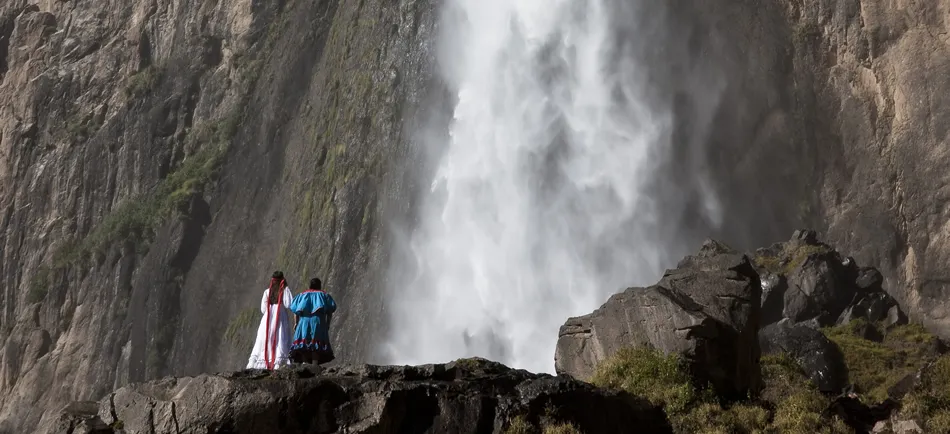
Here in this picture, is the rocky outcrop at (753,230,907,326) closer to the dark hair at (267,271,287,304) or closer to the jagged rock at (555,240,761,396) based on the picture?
the jagged rock at (555,240,761,396)

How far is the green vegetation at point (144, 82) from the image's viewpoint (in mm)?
46625

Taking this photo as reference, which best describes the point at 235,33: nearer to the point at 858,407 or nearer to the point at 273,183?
the point at 273,183

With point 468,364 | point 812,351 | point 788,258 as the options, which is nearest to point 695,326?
point 468,364

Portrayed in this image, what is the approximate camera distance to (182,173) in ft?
143

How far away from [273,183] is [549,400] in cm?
3097

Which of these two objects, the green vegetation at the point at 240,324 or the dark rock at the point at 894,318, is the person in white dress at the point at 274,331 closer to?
the dark rock at the point at 894,318

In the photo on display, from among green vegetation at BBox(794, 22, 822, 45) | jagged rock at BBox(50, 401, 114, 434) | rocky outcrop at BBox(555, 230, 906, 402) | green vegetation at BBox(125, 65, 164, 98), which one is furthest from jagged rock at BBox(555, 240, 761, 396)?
green vegetation at BBox(125, 65, 164, 98)

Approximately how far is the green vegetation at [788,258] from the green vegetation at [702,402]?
11618 millimetres

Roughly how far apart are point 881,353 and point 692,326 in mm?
9888

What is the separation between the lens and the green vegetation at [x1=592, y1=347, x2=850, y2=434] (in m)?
11.2

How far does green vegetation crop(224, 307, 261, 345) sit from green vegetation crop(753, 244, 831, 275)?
1746 cm

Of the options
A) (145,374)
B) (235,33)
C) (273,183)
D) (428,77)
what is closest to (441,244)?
(428,77)

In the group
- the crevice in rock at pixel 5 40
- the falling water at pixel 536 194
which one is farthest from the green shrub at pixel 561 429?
the crevice in rock at pixel 5 40

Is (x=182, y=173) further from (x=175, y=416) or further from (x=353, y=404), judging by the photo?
(x=353, y=404)
